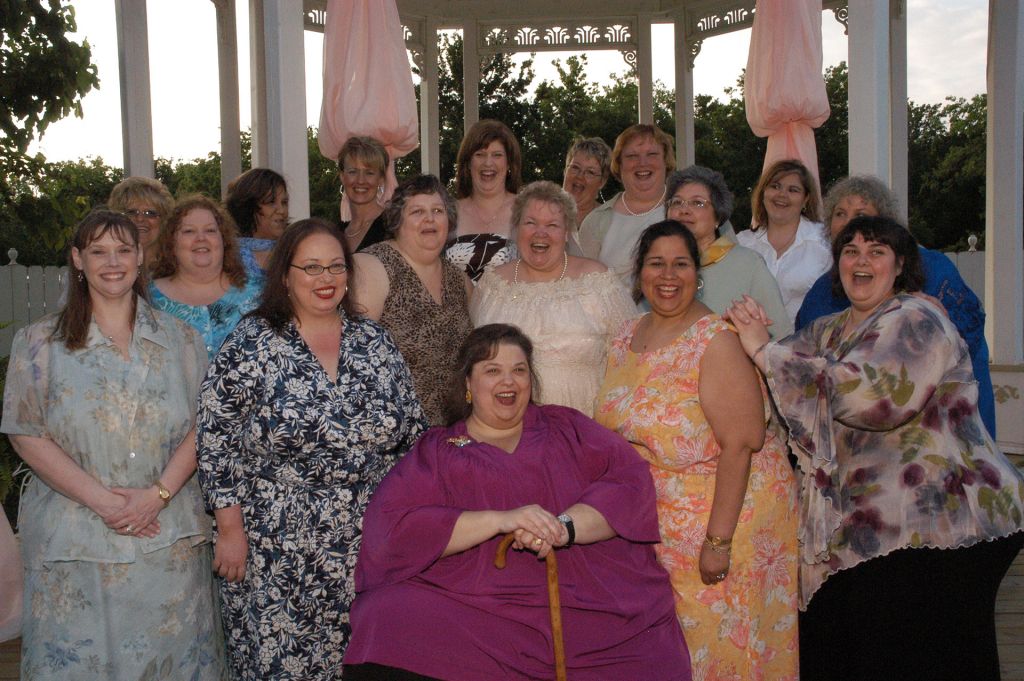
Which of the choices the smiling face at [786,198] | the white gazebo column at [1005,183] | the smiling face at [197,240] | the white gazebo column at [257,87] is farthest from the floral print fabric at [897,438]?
the white gazebo column at [257,87]

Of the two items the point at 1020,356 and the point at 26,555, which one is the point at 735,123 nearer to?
the point at 1020,356

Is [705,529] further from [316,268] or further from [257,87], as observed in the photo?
[257,87]

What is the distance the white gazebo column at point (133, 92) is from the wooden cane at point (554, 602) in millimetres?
4631

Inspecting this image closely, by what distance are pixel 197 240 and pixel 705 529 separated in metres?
2.20

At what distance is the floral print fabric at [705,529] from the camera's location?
10.1 ft

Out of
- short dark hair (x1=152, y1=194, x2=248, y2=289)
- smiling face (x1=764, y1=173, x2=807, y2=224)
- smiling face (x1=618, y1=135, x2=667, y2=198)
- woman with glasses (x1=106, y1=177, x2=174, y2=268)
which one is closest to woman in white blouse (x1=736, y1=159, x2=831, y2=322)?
smiling face (x1=764, y1=173, x2=807, y2=224)

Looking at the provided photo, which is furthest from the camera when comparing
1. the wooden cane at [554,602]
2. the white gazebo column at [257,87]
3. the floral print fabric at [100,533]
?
the white gazebo column at [257,87]

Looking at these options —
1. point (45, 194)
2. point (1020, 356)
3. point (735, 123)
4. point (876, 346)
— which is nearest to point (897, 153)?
point (1020, 356)

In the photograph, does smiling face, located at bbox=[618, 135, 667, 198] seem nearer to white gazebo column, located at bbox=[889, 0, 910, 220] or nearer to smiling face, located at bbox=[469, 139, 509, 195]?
smiling face, located at bbox=[469, 139, 509, 195]

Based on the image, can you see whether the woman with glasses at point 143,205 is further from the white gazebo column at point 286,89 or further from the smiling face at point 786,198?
the smiling face at point 786,198

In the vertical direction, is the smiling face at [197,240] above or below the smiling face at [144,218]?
below

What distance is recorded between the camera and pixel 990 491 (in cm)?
285

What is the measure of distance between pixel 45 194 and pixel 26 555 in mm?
3848

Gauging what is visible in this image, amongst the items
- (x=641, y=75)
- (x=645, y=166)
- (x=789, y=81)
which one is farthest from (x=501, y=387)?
(x=641, y=75)
